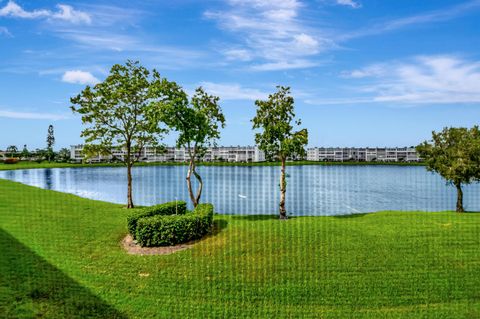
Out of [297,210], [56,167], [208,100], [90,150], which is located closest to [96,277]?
[208,100]

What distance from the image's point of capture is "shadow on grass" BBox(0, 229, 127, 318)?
1143cm

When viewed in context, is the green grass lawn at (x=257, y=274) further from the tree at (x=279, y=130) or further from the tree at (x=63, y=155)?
the tree at (x=63, y=155)

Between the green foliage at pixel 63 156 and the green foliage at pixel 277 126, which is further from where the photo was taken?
the green foliage at pixel 63 156

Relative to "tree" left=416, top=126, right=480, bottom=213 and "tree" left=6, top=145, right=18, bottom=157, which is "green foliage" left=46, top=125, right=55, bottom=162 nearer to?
"tree" left=6, top=145, right=18, bottom=157

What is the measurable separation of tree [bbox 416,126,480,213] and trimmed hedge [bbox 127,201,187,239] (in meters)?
22.2

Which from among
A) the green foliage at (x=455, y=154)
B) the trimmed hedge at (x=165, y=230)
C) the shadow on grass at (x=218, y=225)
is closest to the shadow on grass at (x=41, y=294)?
the trimmed hedge at (x=165, y=230)

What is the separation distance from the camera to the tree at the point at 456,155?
29516mm

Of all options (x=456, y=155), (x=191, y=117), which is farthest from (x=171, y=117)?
(x=456, y=155)

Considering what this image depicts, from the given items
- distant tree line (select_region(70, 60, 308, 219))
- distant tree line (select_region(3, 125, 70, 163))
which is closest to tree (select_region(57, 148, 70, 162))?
distant tree line (select_region(3, 125, 70, 163))

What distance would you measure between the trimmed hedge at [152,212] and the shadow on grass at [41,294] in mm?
4258

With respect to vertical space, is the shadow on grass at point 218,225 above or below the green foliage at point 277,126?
below

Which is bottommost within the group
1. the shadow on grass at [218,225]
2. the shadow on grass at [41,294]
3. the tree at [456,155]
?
the shadow on grass at [41,294]

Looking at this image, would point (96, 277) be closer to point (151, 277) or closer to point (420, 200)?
point (151, 277)

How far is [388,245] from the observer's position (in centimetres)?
1670
